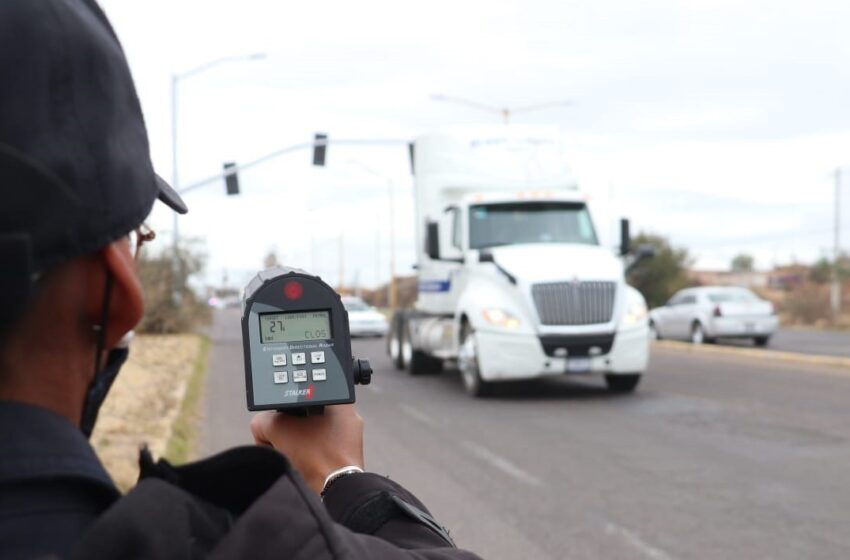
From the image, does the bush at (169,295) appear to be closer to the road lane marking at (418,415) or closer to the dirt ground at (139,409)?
the dirt ground at (139,409)

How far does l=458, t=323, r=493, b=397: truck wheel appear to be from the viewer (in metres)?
14.8

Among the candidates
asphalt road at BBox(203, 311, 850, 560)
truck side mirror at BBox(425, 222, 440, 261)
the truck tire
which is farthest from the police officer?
the truck tire

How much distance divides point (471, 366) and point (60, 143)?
45.8 feet

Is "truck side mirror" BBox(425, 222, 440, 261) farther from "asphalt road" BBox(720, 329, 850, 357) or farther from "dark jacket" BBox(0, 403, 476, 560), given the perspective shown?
"dark jacket" BBox(0, 403, 476, 560)

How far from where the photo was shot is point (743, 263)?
129 m

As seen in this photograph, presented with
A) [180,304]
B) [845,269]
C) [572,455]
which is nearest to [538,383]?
[572,455]

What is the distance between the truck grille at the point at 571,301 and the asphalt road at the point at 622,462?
113cm

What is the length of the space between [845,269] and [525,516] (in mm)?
47007

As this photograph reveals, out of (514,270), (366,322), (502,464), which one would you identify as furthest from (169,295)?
(502,464)

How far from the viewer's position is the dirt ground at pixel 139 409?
8539 millimetres

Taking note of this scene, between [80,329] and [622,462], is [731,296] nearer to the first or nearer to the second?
[622,462]

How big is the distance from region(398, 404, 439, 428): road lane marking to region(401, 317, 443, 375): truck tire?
4.64 meters

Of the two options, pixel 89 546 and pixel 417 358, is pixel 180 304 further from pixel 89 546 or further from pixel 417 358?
pixel 89 546

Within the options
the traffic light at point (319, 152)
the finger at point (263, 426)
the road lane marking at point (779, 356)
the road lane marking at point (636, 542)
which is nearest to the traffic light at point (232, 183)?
the traffic light at point (319, 152)
